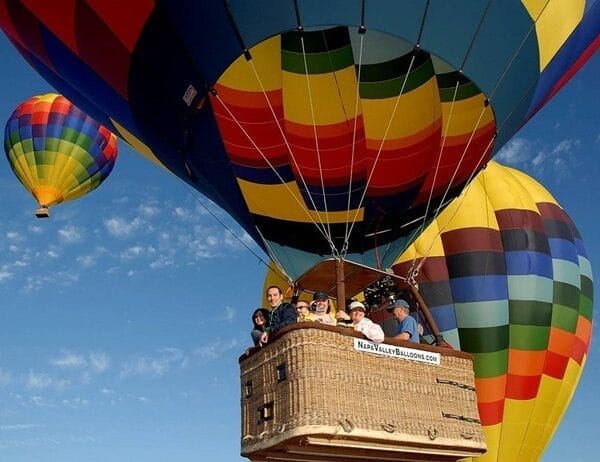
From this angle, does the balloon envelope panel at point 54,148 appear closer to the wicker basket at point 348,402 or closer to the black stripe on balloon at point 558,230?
the black stripe on balloon at point 558,230

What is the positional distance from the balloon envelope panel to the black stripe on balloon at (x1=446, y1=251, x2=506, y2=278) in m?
8.02

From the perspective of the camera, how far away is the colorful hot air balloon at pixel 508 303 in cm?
863

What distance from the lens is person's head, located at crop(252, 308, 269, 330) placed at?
4.86 metres

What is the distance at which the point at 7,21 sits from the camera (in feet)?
22.3

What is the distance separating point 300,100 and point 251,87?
1.52 feet

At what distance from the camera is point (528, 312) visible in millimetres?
8828

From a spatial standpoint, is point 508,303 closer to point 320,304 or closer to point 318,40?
point 318,40

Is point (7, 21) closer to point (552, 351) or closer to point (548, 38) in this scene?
point (548, 38)

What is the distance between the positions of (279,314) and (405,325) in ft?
2.50

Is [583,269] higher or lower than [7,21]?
lower

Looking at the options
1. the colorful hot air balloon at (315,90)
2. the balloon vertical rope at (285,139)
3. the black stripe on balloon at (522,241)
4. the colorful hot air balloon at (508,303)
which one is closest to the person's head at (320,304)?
the colorful hot air balloon at (315,90)

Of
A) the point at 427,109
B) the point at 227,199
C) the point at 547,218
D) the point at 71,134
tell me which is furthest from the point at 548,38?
the point at 71,134

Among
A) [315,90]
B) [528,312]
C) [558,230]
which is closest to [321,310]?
[315,90]

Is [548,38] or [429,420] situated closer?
[429,420]
